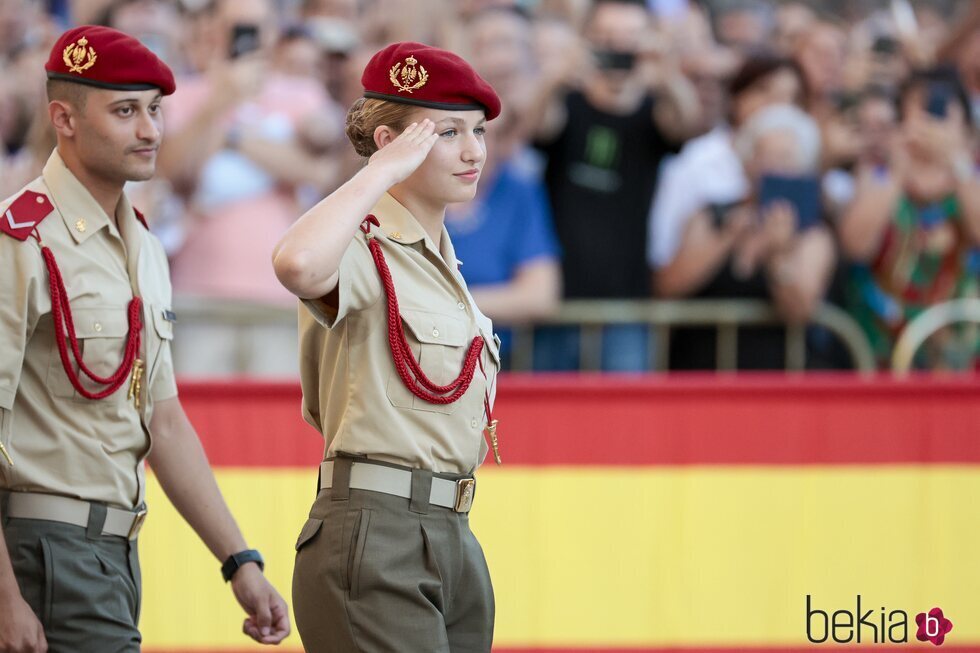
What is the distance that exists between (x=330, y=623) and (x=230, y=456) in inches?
80.1

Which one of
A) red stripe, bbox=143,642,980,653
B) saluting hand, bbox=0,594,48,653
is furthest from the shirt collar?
red stripe, bbox=143,642,980,653

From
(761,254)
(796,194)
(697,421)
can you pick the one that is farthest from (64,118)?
(796,194)

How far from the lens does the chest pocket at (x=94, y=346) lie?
3.49 metres

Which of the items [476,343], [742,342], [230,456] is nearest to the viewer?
[476,343]

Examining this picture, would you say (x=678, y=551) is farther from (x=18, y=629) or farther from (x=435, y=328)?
(x=18, y=629)

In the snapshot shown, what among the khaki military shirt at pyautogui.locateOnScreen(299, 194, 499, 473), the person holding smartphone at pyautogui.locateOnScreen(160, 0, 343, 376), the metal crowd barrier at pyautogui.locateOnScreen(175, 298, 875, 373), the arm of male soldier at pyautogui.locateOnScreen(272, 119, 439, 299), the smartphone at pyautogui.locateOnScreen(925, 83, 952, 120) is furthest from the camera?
the smartphone at pyautogui.locateOnScreen(925, 83, 952, 120)

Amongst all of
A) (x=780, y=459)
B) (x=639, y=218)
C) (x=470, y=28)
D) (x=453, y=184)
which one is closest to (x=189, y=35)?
(x=470, y=28)

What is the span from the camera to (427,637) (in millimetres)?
3215

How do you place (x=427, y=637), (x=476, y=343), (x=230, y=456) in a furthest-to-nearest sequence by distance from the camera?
(x=230, y=456) < (x=476, y=343) < (x=427, y=637)

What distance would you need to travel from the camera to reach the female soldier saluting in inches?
127

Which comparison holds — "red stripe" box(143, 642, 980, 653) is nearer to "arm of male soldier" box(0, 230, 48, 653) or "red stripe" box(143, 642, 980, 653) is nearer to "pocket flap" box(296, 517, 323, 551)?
"arm of male soldier" box(0, 230, 48, 653)

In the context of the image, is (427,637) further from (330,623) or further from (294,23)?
(294,23)

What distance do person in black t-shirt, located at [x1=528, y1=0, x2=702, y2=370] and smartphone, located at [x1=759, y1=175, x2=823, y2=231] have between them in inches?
16.2

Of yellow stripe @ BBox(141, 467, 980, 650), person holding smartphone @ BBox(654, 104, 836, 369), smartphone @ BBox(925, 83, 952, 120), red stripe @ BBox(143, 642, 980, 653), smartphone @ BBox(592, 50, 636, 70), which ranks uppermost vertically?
smartphone @ BBox(592, 50, 636, 70)
